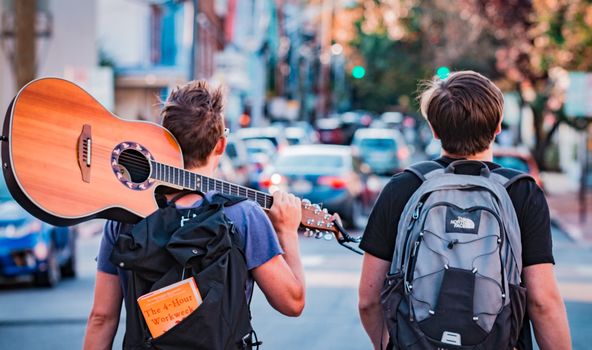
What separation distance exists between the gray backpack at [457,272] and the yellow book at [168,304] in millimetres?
679

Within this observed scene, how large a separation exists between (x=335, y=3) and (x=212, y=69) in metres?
21.2

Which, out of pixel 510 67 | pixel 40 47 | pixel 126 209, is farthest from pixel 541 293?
pixel 510 67

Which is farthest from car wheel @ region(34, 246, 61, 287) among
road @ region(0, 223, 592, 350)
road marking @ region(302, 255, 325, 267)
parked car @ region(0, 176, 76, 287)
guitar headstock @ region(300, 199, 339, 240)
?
guitar headstock @ region(300, 199, 339, 240)

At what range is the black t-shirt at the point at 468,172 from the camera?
3.81m

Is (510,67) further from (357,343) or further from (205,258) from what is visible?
(205,258)

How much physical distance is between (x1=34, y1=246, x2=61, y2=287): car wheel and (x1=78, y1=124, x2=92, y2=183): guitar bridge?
9.80 metres

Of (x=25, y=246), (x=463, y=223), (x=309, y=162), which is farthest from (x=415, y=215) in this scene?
(x=309, y=162)

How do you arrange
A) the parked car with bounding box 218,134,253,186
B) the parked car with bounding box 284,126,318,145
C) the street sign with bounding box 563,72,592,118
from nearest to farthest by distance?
the street sign with bounding box 563,72,592,118 < the parked car with bounding box 218,134,253,186 < the parked car with bounding box 284,126,318,145

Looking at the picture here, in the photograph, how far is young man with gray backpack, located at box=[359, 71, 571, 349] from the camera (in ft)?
11.7

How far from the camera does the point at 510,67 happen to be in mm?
35781

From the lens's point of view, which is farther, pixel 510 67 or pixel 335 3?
pixel 335 3

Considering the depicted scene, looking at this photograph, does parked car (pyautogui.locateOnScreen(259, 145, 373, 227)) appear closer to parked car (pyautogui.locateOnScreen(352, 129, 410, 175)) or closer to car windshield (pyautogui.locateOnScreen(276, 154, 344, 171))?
car windshield (pyautogui.locateOnScreen(276, 154, 344, 171))

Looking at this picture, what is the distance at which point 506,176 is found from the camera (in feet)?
12.8

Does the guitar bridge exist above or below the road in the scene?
above
